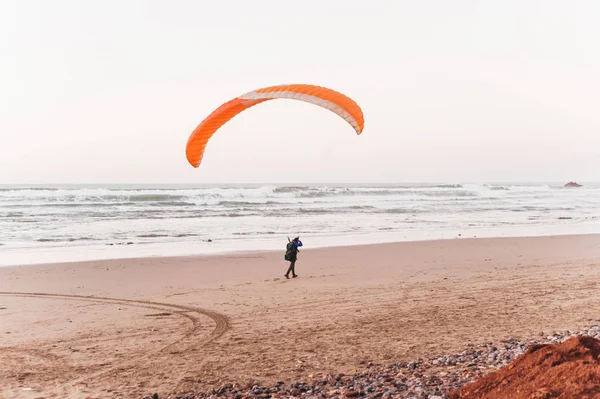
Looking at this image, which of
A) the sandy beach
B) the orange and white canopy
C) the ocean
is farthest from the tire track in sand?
the ocean

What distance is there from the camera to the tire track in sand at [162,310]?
602 cm

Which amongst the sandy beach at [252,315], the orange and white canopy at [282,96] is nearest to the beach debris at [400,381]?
the sandy beach at [252,315]

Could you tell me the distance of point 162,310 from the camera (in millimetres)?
8758

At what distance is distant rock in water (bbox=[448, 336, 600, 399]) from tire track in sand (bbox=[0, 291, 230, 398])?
3.65 meters

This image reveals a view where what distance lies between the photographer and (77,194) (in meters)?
43.5

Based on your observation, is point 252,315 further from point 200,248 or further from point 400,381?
point 200,248

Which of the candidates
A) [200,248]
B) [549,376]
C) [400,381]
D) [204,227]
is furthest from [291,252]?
[204,227]

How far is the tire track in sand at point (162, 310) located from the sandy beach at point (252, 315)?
0.02m

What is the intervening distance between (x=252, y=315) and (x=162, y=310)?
5.17ft

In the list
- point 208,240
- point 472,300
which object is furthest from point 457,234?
point 472,300

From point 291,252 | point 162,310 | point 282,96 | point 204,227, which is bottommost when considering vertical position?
point 162,310

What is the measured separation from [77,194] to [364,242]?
3228cm

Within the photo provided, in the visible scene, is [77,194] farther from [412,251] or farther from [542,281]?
[542,281]

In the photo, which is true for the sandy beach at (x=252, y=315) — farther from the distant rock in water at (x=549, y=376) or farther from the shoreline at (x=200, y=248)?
the distant rock in water at (x=549, y=376)
